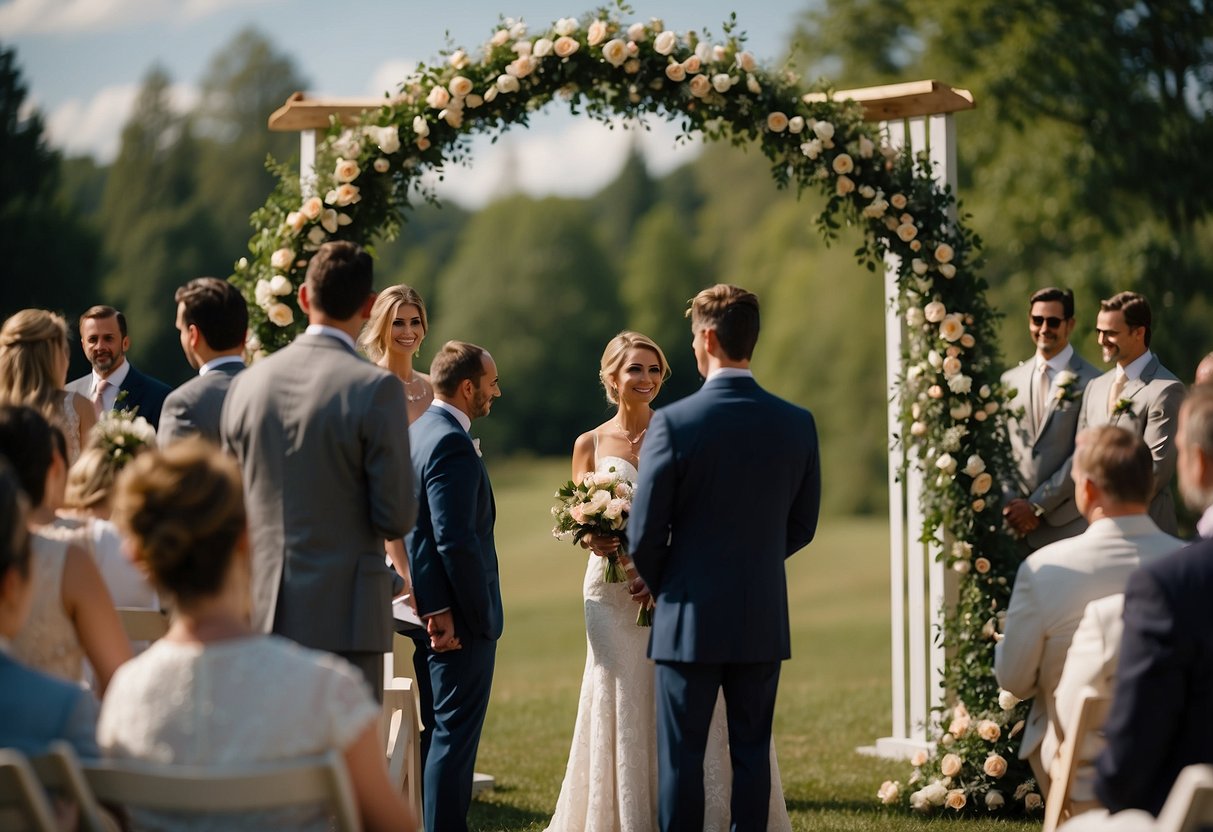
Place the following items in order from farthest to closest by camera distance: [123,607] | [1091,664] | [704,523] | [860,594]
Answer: [860,594], [704,523], [123,607], [1091,664]

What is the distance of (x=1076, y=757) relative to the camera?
12.9ft

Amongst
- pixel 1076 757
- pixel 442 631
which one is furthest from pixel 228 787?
pixel 442 631

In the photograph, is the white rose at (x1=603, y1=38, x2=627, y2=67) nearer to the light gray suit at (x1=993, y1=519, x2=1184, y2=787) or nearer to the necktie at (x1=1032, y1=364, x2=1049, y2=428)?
the necktie at (x1=1032, y1=364, x2=1049, y2=428)

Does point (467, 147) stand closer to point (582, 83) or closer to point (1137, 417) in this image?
point (582, 83)

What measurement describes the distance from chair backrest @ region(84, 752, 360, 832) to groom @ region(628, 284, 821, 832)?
Result: 211cm

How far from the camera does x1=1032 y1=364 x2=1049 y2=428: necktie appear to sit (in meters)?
7.08

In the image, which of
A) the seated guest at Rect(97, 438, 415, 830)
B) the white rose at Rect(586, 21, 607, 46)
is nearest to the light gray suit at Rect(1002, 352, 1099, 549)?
the white rose at Rect(586, 21, 607, 46)

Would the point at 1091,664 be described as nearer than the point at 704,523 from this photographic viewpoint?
Yes

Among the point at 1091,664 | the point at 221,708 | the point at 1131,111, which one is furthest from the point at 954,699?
the point at 1131,111

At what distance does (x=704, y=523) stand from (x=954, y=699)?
110 inches

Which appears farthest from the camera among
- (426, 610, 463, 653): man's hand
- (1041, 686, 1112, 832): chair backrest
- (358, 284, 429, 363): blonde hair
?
(358, 284, 429, 363): blonde hair

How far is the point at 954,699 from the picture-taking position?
7.11 m

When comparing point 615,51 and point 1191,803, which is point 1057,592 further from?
point 615,51

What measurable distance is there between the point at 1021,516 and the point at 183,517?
478cm
